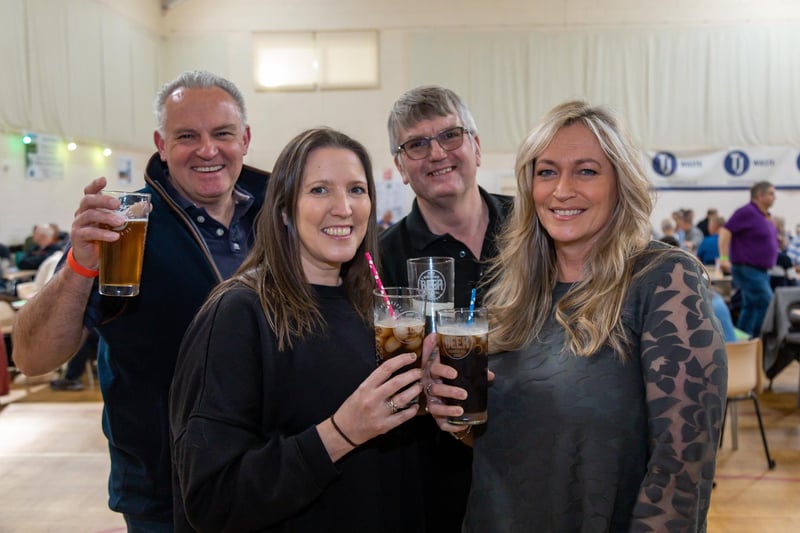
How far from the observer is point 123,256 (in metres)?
1.55

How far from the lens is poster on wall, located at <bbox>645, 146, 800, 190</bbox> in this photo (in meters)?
11.7

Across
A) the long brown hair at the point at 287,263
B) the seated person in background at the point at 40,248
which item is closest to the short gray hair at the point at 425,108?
the long brown hair at the point at 287,263

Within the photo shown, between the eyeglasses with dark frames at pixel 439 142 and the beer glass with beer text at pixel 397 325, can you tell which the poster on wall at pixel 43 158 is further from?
the beer glass with beer text at pixel 397 325

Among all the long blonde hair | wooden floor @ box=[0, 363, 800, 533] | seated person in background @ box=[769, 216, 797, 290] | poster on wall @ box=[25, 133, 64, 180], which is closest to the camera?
the long blonde hair

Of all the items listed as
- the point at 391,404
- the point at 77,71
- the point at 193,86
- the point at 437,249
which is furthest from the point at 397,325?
the point at 77,71

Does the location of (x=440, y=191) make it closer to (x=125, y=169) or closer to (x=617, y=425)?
(x=617, y=425)

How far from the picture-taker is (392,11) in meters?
12.2

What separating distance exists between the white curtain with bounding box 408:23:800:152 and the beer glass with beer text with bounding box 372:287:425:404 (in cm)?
1104

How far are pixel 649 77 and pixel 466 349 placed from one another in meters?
11.9

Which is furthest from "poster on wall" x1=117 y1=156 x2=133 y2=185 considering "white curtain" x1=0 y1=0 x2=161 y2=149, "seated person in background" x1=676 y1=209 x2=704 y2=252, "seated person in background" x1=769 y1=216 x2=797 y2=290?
"seated person in background" x1=769 y1=216 x2=797 y2=290

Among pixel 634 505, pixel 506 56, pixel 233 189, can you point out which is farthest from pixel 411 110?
pixel 506 56

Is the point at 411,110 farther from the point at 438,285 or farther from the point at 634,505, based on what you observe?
the point at 634,505

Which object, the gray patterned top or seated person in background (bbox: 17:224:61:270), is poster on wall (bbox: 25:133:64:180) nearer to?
seated person in background (bbox: 17:224:61:270)

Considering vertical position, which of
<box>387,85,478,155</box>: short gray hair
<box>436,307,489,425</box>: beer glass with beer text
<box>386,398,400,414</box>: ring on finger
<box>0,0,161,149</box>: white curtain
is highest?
<box>0,0,161,149</box>: white curtain
